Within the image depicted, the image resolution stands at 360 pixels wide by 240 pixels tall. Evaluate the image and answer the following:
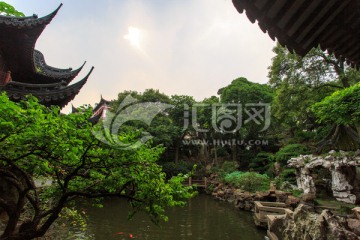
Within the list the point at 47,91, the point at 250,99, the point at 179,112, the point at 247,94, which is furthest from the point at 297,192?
the point at 179,112

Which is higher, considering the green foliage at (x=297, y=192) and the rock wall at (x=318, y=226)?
the green foliage at (x=297, y=192)

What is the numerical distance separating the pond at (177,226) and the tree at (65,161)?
4.53 metres

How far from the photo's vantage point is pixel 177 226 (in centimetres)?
952

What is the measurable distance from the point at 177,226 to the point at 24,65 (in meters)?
8.01

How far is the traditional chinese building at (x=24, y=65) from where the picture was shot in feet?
23.0

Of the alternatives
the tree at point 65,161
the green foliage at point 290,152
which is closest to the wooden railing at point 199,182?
the green foliage at point 290,152

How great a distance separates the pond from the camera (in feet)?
26.8

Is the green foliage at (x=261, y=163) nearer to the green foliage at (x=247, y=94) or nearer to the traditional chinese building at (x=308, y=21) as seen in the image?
the green foliage at (x=247, y=94)

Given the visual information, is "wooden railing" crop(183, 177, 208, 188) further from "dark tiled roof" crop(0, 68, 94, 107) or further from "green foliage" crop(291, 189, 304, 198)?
"dark tiled roof" crop(0, 68, 94, 107)

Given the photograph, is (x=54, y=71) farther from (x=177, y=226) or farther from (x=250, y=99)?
(x=250, y=99)

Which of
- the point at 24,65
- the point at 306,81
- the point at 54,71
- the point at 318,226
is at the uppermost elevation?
the point at 306,81

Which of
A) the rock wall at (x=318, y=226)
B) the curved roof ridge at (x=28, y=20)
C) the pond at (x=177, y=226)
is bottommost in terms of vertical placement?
the pond at (x=177, y=226)

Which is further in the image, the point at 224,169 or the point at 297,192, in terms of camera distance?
the point at 224,169

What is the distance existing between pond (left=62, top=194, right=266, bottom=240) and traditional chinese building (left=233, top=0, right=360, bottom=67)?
6991mm
